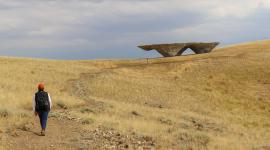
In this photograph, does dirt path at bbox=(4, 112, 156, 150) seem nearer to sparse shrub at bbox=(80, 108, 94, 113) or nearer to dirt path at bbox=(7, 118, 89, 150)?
dirt path at bbox=(7, 118, 89, 150)

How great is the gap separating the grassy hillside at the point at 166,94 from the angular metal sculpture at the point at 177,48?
297cm

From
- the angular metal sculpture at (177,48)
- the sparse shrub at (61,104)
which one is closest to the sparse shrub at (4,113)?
the sparse shrub at (61,104)

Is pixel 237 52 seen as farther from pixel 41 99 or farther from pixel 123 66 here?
Answer: pixel 41 99

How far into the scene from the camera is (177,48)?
205 feet

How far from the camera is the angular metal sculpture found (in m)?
62.2

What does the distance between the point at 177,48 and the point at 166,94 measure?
23135 mm

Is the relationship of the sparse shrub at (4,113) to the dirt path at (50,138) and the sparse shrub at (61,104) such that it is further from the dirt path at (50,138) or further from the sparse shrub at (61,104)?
the sparse shrub at (61,104)

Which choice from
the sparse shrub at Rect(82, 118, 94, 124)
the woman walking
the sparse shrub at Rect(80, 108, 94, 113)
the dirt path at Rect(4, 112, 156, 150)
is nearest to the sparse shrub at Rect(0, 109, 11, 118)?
the dirt path at Rect(4, 112, 156, 150)

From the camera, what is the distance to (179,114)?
102ft

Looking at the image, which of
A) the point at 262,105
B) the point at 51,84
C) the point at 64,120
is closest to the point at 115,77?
the point at 51,84

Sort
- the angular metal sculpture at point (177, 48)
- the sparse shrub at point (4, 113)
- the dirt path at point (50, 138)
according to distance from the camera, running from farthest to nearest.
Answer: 1. the angular metal sculpture at point (177, 48)
2. the sparse shrub at point (4, 113)
3. the dirt path at point (50, 138)

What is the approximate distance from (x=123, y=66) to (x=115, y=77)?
8764 millimetres

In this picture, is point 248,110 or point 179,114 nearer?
point 179,114

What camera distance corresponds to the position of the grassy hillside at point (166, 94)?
2127 cm
